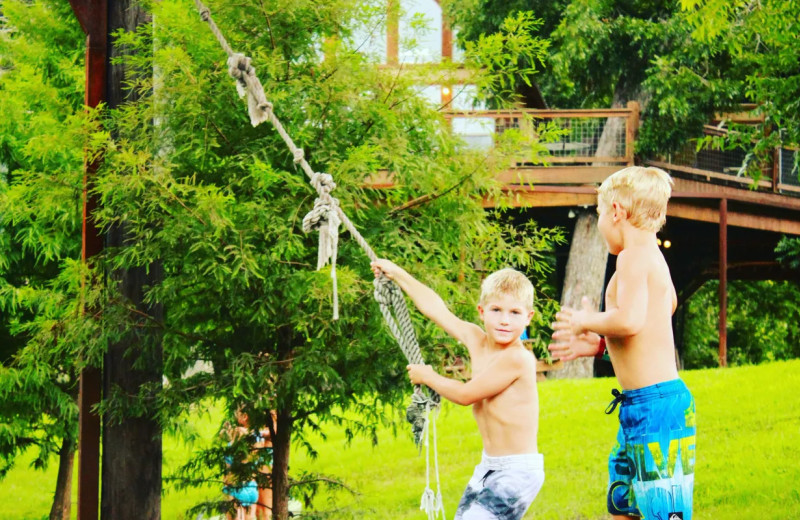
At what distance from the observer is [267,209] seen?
516 centimetres

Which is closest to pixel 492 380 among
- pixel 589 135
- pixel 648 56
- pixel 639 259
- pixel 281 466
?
pixel 639 259

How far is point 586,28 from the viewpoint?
13266mm

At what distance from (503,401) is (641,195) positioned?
2.60 ft

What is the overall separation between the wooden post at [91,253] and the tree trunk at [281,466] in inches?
→ 36.3

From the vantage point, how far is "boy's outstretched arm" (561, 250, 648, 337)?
300 cm

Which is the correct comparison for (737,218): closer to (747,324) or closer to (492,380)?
(747,324)

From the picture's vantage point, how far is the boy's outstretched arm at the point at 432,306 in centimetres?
356

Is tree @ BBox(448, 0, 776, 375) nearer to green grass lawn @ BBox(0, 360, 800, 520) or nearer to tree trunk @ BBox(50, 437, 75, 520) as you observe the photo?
green grass lawn @ BBox(0, 360, 800, 520)

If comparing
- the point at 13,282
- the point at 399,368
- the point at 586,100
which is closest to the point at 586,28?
the point at 586,100

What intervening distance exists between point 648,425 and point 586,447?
589 cm

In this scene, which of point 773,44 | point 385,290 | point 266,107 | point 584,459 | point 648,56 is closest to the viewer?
point 385,290

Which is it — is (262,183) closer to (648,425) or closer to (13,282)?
(648,425)

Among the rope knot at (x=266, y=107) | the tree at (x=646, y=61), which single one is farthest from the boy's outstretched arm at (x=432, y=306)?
the tree at (x=646, y=61)

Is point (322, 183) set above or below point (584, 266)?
below
